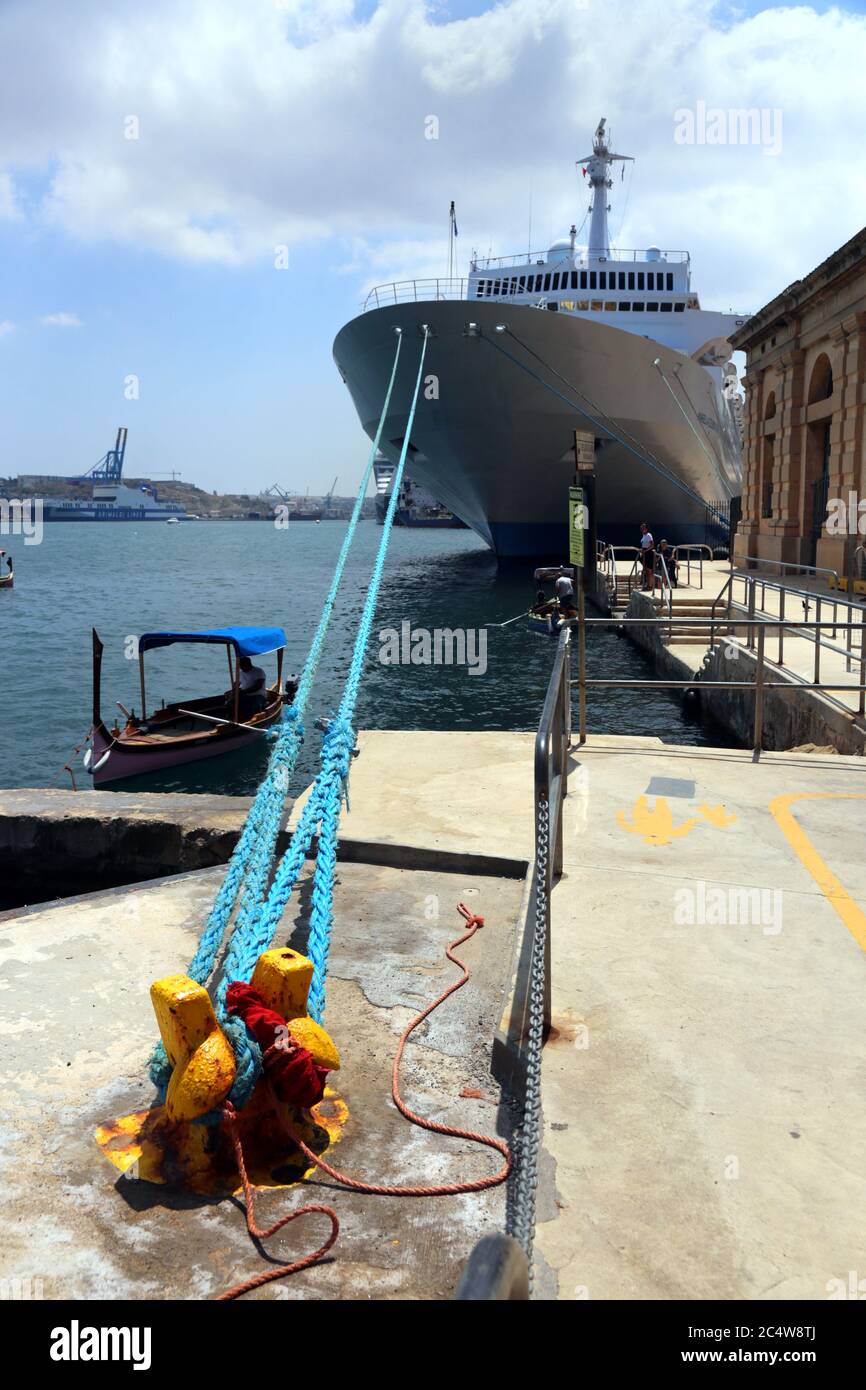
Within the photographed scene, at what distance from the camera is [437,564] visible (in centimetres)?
5512

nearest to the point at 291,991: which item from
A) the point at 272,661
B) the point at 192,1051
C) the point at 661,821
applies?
the point at 192,1051

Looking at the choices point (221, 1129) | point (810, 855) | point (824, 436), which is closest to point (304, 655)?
point (824, 436)

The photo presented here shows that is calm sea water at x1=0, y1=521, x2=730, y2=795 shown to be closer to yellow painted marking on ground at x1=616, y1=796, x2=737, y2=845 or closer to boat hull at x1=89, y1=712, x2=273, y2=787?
boat hull at x1=89, y1=712, x2=273, y2=787

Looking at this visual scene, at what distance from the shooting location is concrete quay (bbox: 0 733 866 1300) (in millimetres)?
2912

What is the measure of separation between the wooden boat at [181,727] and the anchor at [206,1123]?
11699 millimetres

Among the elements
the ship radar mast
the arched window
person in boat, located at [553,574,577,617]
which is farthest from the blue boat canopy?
the ship radar mast

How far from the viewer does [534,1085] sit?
10.1 ft

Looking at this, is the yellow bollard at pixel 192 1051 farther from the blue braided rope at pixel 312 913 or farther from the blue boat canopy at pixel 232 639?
the blue boat canopy at pixel 232 639

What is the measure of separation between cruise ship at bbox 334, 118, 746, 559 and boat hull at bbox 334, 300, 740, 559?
0.06 m

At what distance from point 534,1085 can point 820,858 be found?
3264mm

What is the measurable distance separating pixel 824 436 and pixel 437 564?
32.2m

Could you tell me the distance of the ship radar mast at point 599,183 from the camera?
50.0 m

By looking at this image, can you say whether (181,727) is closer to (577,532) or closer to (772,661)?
(577,532)
